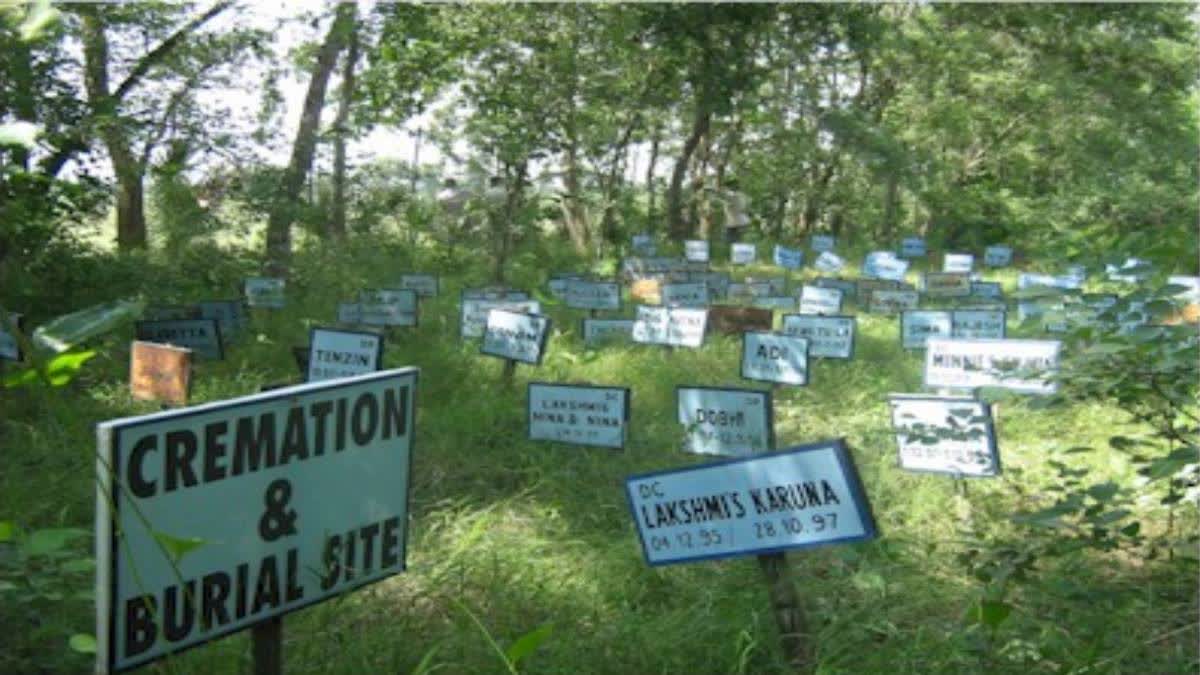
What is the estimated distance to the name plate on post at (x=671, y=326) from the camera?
721 cm

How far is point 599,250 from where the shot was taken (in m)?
16.6

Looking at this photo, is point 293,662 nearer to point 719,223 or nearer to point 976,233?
point 719,223

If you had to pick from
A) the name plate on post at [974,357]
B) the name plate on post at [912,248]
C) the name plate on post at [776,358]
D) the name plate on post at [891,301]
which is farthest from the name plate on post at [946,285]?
the name plate on post at [974,357]

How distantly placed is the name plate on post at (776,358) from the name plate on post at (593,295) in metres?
2.86

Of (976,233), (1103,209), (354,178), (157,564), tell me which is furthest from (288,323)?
(976,233)

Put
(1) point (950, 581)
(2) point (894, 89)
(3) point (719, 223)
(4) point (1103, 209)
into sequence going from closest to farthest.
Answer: (1) point (950, 581) < (4) point (1103, 209) < (2) point (894, 89) < (3) point (719, 223)

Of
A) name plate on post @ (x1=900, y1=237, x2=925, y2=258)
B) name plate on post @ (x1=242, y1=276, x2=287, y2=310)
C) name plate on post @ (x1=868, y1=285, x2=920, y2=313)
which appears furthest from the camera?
name plate on post @ (x1=900, y1=237, x2=925, y2=258)

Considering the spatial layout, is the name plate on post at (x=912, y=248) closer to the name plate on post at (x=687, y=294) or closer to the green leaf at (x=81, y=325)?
the name plate on post at (x=687, y=294)

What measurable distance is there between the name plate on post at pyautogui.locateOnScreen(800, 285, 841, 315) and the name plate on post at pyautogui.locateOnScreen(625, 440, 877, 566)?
719 cm

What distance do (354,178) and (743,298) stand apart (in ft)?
16.9

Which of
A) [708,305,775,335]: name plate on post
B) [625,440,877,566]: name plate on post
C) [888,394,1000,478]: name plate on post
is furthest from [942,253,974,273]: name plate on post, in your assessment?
[625,440,877,566]: name plate on post

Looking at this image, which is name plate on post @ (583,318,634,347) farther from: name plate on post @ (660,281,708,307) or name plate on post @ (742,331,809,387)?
name plate on post @ (742,331,809,387)

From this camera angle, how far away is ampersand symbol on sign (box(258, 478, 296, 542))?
61.6 inches

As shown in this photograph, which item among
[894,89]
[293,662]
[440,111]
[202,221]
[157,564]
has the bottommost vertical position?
[293,662]
